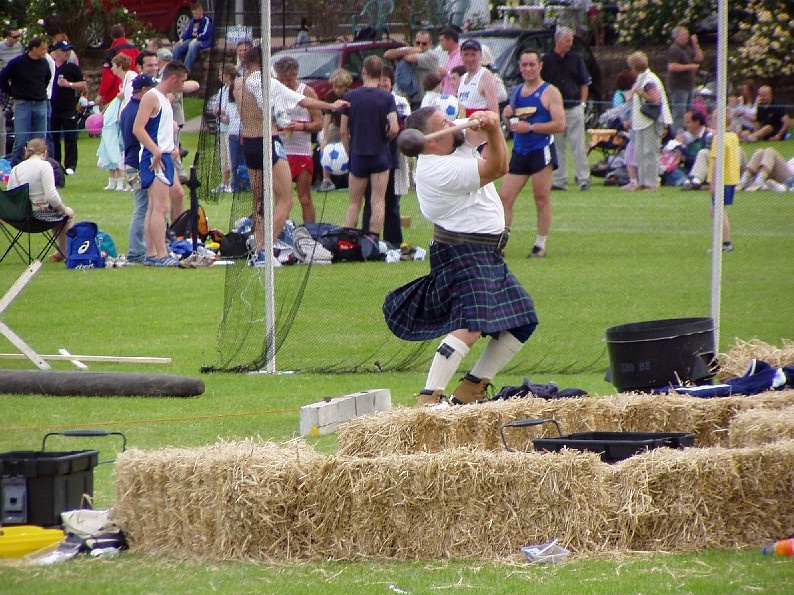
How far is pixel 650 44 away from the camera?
28.4ft

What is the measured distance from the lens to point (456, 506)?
409 cm

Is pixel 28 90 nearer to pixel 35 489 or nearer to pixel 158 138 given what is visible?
pixel 158 138

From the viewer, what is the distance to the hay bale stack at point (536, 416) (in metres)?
4.97

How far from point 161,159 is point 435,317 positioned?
5106mm

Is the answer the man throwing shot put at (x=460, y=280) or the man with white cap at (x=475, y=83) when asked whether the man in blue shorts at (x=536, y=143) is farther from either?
the man throwing shot put at (x=460, y=280)

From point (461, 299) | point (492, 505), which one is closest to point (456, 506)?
point (492, 505)

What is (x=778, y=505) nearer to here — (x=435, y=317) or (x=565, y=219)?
(x=435, y=317)

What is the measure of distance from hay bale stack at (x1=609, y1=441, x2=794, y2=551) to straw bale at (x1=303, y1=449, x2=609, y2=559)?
0.32ft

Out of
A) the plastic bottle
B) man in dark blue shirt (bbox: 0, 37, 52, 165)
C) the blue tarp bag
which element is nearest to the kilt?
the plastic bottle

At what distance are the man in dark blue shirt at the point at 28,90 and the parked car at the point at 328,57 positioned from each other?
861 cm

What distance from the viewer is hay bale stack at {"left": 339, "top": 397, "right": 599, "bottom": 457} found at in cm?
496

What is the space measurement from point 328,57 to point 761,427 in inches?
161

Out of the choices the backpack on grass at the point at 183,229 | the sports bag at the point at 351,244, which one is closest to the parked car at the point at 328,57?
the sports bag at the point at 351,244

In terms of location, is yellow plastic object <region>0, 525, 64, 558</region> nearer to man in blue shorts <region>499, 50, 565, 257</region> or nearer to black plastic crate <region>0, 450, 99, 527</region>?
black plastic crate <region>0, 450, 99, 527</region>
